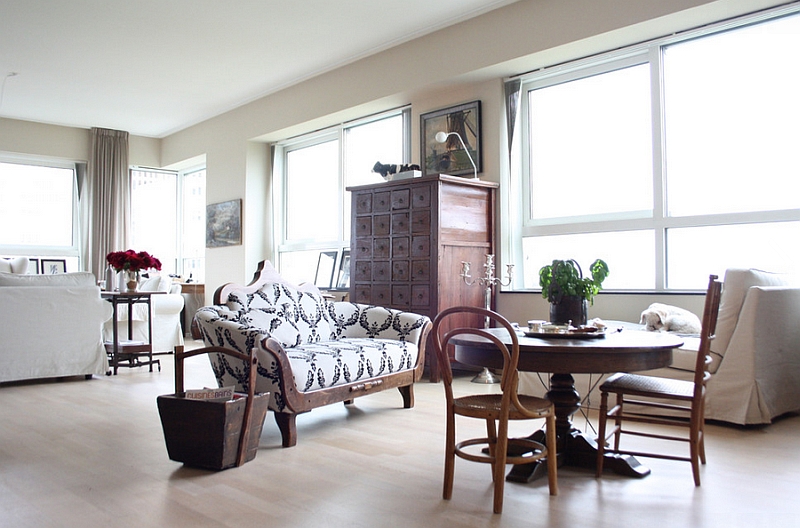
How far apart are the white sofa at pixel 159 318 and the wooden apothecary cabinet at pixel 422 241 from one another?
2.51m

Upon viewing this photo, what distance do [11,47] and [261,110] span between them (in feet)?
9.12

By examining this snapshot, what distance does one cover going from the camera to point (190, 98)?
833cm

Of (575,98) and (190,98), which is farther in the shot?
(190,98)

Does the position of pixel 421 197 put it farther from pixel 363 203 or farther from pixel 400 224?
pixel 363 203

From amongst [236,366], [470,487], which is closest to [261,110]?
[236,366]

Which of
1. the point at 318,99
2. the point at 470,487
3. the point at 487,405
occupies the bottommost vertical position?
the point at 470,487

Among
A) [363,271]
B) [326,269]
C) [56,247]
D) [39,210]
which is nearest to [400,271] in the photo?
[363,271]

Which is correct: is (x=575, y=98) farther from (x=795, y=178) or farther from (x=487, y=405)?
(x=487, y=405)

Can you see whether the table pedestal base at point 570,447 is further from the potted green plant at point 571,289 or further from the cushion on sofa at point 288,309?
the cushion on sofa at point 288,309

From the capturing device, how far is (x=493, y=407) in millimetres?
2447

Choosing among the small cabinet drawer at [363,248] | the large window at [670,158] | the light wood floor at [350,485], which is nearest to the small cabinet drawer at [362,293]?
the small cabinet drawer at [363,248]

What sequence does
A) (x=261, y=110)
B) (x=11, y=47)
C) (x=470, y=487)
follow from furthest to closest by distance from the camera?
(x=261, y=110)
(x=11, y=47)
(x=470, y=487)

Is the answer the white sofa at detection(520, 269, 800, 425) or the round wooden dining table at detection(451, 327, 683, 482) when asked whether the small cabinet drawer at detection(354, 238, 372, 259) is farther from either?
the round wooden dining table at detection(451, 327, 683, 482)

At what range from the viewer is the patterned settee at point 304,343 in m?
3.34
